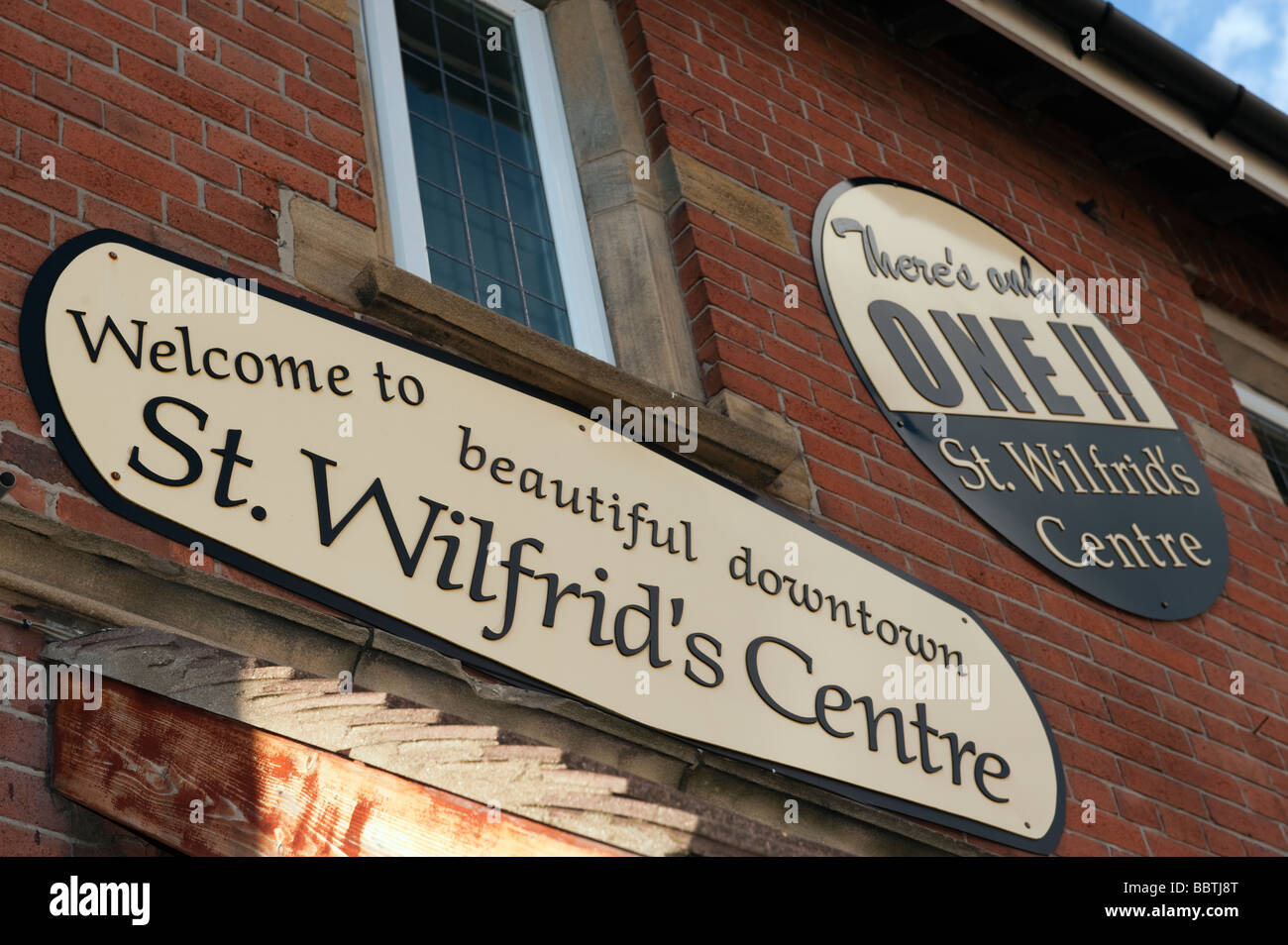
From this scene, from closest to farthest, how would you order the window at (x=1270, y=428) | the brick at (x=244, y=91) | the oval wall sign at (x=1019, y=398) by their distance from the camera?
1. the brick at (x=244, y=91)
2. the oval wall sign at (x=1019, y=398)
3. the window at (x=1270, y=428)

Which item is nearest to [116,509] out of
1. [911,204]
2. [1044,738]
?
[1044,738]

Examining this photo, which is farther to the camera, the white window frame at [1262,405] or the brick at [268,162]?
the white window frame at [1262,405]

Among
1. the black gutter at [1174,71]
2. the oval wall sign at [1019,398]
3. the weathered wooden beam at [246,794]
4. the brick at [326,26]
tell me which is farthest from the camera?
the black gutter at [1174,71]

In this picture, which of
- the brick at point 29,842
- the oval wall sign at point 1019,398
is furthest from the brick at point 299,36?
the brick at point 29,842

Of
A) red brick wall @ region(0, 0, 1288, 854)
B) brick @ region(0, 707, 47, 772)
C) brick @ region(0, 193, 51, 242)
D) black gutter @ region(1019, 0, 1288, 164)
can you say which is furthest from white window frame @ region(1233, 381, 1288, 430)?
brick @ region(0, 707, 47, 772)

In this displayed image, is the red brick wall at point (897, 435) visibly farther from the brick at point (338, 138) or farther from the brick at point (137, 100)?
the brick at point (137, 100)

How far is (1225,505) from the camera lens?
534cm

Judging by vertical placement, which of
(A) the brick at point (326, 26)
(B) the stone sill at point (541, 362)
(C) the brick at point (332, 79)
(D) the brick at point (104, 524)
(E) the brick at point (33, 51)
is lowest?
(D) the brick at point (104, 524)

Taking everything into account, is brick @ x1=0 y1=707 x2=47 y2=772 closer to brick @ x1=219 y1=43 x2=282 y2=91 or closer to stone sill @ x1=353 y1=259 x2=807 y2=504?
stone sill @ x1=353 y1=259 x2=807 y2=504

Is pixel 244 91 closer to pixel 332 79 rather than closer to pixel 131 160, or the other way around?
pixel 332 79

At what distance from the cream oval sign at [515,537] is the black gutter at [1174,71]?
2.57 m

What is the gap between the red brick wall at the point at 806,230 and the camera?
335cm
